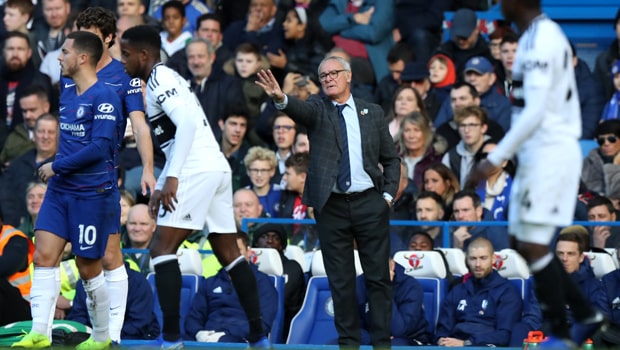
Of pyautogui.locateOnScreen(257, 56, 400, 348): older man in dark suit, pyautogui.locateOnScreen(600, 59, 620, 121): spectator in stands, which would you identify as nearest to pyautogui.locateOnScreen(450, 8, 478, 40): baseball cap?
pyautogui.locateOnScreen(600, 59, 620, 121): spectator in stands

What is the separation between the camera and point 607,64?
49.6 ft

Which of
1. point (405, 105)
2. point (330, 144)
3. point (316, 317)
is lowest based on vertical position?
point (316, 317)

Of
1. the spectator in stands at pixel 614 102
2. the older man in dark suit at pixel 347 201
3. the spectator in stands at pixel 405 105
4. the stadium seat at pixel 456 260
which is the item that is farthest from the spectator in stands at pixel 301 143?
the older man in dark suit at pixel 347 201

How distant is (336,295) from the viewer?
9.80 m

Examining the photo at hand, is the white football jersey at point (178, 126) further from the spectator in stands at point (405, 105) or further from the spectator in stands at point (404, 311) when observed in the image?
the spectator in stands at point (405, 105)

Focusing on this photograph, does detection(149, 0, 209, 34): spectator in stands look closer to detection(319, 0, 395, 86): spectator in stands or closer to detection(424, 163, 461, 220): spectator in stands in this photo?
detection(319, 0, 395, 86): spectator in stands

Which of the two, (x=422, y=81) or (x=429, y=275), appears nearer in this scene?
(x=429, y=275)

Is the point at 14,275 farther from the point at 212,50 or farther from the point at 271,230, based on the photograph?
the point at 212,50

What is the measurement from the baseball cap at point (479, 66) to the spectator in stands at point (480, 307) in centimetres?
328

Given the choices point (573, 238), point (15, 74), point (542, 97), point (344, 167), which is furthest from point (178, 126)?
point (15, 74)

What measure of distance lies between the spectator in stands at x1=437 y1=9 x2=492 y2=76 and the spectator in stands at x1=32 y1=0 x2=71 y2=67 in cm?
465

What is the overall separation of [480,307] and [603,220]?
1688mm

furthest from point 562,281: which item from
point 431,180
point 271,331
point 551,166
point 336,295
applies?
point 431,180

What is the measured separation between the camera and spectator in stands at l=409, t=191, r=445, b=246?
1262cm
